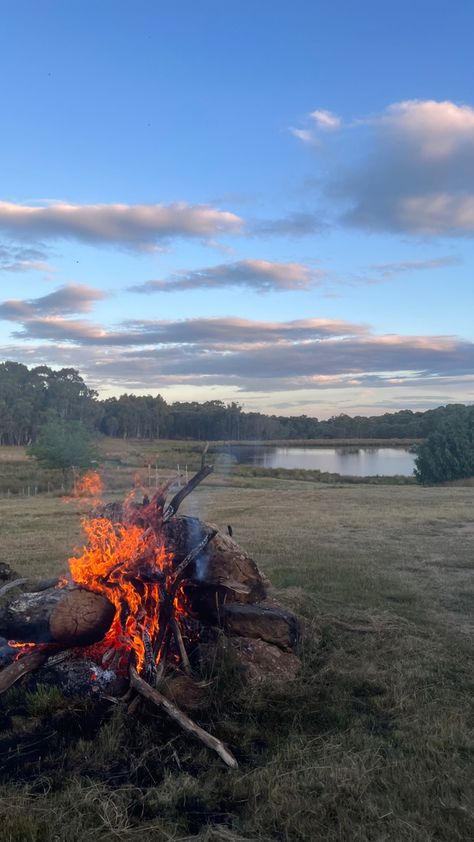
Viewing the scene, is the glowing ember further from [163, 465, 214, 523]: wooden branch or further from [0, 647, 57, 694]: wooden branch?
[0, 647, 57, 694]: wooden branch

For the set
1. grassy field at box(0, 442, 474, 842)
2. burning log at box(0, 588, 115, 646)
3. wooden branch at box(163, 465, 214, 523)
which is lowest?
grassy field at box(0, 442, 474, 842)

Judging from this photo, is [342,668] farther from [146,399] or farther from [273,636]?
[146,399]

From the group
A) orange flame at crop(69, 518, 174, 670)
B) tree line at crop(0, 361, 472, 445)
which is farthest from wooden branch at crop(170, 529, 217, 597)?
tree line at crop(0, 361, 472, 445)

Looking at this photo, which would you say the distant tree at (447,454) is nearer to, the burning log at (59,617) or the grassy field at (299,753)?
the grassy field at (299,753)

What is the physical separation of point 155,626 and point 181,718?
1.31 m

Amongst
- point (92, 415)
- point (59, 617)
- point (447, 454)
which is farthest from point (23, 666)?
point (92, 415)

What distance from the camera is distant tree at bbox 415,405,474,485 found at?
44.9 meters

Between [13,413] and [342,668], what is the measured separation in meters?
90.6

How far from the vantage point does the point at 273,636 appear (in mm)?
6320

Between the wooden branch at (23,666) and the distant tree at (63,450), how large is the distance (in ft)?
92.0

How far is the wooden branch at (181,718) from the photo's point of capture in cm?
454

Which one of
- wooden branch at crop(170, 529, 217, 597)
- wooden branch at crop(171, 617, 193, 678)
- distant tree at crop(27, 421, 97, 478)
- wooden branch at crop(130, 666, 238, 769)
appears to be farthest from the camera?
distant tree at crop(27, 421, 97, 478)

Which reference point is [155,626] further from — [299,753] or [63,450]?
[63,450]

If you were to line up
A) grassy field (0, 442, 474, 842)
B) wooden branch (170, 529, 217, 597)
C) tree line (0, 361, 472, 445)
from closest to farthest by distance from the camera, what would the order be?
grassy field (0, 442, 474, 842)
wooden branch (170, 529, 217, 597)
tree line (0, 361, 472, 445)
